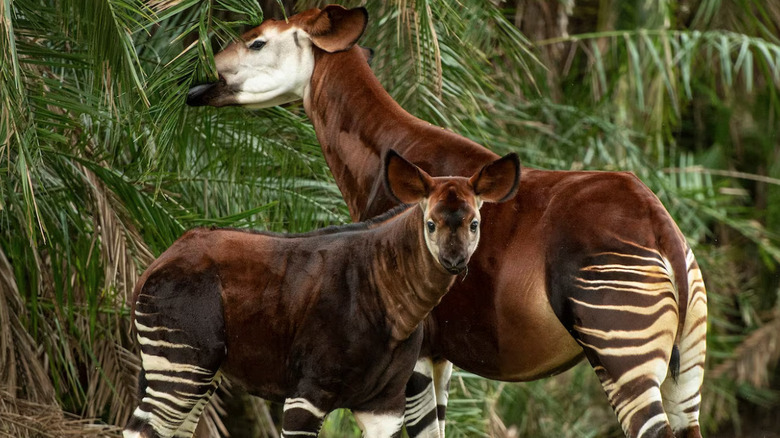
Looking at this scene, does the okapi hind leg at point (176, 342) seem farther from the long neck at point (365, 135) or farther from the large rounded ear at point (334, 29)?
the large rounded ear at point (334, 29)

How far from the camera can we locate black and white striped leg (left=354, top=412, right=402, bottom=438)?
4.17 meters

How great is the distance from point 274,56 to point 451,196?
6.00 ft

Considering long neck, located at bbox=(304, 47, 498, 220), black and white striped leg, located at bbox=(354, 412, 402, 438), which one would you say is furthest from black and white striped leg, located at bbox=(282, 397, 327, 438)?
long neck, located at bbox=(304, 47, 498, 220)

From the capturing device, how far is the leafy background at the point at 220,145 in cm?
530

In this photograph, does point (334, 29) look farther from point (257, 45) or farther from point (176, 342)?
point (176, 342)

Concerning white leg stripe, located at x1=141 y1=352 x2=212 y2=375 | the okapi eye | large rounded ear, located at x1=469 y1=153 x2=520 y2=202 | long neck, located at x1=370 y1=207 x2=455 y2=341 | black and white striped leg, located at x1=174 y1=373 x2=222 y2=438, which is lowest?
black and white striped leg, located at x1=174 y1=373 x2=222 y2=438

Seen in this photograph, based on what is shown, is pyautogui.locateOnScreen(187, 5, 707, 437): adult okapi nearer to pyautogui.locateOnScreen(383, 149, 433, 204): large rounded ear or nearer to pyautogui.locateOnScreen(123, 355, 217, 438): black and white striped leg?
pyautogui.locateOnScreen(383, 149, 433, 204): large rounded ear

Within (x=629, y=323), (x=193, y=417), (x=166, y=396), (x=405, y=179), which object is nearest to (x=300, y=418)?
(x=166, y=396)

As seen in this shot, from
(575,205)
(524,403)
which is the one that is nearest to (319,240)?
(575,205)

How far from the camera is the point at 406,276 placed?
13.2 ft

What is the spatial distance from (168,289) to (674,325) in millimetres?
1917

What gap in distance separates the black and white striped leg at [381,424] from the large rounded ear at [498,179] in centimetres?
92

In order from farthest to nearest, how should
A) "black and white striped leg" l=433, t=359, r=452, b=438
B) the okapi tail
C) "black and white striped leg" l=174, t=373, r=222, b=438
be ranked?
"black and white striped leg" l=433, t=359, r=452, b=438 → "black and white striped leg" l=174, t=373, r=222, b=438 → the okapi tail

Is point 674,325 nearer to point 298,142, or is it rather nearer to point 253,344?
point 253,344
